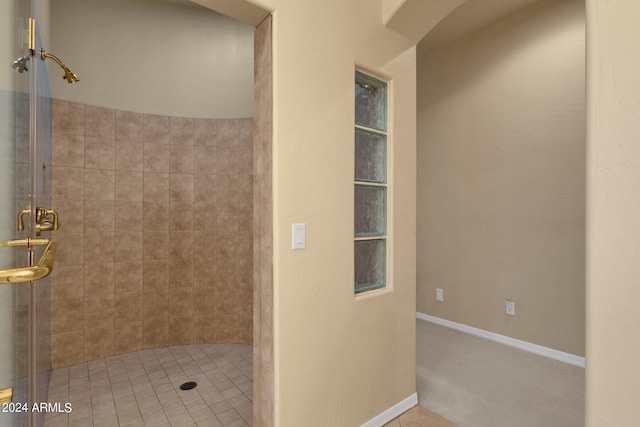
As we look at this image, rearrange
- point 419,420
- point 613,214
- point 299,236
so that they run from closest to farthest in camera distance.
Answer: point 613,214, point 299,236, point 419,420

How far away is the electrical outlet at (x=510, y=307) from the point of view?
304 centimetres

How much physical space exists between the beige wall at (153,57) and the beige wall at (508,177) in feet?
7.25

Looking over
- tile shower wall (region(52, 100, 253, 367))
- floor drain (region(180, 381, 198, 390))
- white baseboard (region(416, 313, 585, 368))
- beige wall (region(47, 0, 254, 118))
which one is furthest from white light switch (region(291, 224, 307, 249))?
white baseboard (region(416, 313, 585, 368))

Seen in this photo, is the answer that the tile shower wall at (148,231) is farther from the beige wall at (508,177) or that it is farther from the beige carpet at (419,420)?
the beige wall at (508,177)

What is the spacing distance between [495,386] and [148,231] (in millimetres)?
3115

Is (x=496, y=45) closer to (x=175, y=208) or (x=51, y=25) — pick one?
(x=175, y=208)

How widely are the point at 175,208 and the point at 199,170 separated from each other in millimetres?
428

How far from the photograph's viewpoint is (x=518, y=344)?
2988 mm

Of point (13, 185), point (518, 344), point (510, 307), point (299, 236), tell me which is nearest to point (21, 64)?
point (13, 185)

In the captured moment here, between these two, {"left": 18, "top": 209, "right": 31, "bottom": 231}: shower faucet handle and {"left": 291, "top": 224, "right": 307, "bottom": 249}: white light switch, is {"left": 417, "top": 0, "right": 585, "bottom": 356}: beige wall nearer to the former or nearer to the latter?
{"left": 291, "top": 224, "right": 307, "bottom": 249}: white light switch

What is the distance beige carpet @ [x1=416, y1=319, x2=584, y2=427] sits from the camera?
1.96 metres

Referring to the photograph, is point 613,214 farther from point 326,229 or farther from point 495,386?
point 495,386

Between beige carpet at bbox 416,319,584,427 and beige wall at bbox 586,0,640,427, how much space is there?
51.1 inches

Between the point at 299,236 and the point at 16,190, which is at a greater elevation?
the point at 16,190
